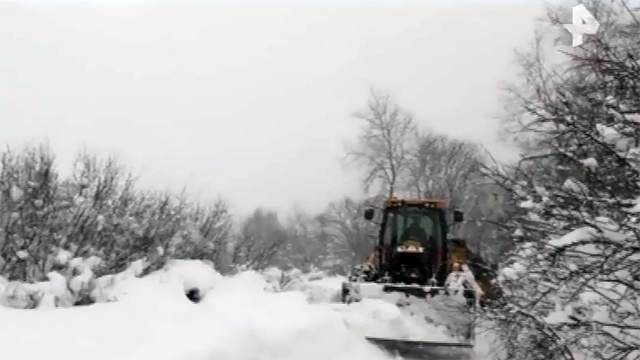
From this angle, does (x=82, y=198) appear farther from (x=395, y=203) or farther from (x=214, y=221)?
(x=395, y=203)

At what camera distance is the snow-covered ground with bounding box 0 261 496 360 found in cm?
680

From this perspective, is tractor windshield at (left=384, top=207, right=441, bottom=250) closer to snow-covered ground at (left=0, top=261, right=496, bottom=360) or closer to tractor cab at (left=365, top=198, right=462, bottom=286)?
tractor cab at (left=365, top=198, right=462, bottom=286)

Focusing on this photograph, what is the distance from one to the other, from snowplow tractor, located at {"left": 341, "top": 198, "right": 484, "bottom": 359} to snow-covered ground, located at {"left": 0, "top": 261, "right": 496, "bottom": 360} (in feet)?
0.76

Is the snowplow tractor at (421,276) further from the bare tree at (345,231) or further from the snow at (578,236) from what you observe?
the bare tree at (345,231)

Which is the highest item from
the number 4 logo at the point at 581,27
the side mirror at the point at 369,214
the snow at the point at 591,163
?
the number 4 logo at the point at 581,27

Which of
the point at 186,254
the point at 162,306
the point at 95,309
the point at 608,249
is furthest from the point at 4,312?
the point at 186,254

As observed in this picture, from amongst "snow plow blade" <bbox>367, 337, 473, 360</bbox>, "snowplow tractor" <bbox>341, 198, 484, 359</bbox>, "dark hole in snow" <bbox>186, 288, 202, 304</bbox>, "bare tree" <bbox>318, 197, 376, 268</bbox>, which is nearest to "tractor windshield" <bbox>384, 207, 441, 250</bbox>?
"snowplow tractor" <bbox>341, 198, 484, 359</bbox>

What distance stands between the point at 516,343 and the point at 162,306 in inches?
156

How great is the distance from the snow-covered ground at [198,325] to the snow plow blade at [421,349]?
5.8 inches

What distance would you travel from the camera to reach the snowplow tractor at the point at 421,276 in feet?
37.3

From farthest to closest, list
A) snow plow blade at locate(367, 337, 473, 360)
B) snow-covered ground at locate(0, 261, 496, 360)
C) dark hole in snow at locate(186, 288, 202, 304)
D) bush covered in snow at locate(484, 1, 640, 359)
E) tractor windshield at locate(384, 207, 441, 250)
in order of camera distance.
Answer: tractor windshield at locate(384, 207, 441, 250) < snow plow blade at locate(367, 337, 473, 360) < dark hole in snow at locate(186, 288, 202, 304) < snow-covered ground at locate(0, 261, 496, 360) < bush covered in snow at locate(484, 1, 640, 359)

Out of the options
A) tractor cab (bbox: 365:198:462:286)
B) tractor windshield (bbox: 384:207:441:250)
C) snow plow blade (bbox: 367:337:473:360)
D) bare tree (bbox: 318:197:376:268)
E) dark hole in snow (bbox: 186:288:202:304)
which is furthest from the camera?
bare tree (bbox: 318:197:376:268)

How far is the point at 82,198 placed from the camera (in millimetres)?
13766

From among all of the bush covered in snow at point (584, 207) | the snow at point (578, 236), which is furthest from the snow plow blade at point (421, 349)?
the snow at point (578, 236)
